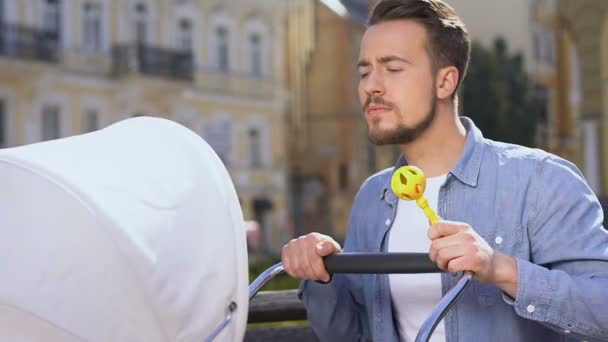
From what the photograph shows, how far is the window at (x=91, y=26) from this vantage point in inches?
1249

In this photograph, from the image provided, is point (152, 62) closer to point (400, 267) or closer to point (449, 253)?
point (400, 267)

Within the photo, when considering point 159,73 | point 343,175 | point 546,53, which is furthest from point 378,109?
point 343,175

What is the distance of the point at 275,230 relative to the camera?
36156 mm

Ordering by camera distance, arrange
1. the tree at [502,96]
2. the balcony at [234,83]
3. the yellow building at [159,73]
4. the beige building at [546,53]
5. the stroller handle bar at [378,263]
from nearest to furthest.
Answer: the stroller handle bar at [378,263] → the yellow building at [159,73] → the balcony at [234,83] → the tree at [502,96] → the beige building at [546,53]

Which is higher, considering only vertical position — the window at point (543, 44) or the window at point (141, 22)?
the window at point (141, 22)

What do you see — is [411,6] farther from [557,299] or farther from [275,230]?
[275,230]

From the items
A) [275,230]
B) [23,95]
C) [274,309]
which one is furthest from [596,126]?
[274,309]

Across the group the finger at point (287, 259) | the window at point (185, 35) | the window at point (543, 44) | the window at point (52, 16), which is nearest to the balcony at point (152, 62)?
the window at point (185, 35)

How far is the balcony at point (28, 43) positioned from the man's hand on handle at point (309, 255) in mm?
27126

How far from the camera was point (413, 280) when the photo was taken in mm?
2773

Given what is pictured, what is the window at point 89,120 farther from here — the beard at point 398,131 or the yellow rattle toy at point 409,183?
the yellow rattle toy at point 409,183

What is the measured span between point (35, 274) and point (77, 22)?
29982mm

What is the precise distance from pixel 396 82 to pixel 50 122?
28.9 metres

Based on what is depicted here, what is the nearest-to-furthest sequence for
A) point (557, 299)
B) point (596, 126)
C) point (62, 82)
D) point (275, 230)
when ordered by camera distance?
point (557, 299) < point (596, 126) < point (62, 82) < point (275, 230)
